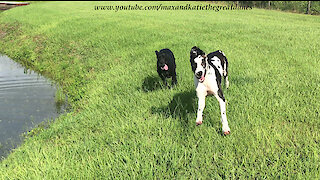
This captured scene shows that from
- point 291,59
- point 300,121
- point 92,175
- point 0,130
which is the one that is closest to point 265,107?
point 300,121

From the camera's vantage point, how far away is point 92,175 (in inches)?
122

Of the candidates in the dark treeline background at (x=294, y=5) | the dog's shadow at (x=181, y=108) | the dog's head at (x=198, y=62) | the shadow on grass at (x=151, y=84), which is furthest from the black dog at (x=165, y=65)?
the dark treeline background at (x=294, y=5)

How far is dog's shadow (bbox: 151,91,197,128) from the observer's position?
13.6 ft

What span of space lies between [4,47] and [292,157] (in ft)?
61.0

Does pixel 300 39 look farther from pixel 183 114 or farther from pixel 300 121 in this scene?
pixel 183 114

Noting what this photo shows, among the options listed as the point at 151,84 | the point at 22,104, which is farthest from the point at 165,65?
the point at 22,104

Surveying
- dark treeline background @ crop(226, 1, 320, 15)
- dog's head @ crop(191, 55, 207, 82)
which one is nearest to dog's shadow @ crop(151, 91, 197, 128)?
dog's head @ crop(191, 55, 207, 82)

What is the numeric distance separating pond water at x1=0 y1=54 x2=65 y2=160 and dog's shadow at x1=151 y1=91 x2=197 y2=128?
3.40 m

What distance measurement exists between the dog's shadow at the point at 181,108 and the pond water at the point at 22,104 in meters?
3.40

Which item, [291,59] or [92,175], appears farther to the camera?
[291,59]

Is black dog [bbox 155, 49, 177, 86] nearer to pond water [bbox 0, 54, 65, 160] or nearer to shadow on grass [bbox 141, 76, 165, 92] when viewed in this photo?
shadow on grass [bbox 141, 76, 165, 92]

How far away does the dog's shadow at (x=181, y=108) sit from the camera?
415cm

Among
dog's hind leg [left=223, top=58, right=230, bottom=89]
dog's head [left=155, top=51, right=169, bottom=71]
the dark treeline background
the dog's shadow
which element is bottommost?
the dog's shadow

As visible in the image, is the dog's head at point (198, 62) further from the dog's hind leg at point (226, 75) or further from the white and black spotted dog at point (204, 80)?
the dog's hind leg at point (226, 75)
